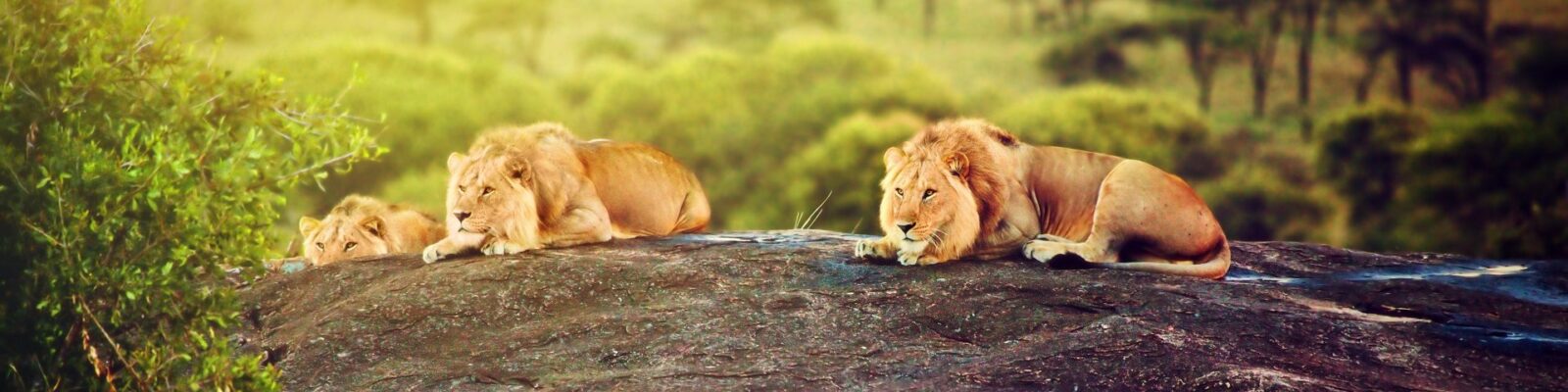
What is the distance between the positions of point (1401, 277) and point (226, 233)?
305 inches

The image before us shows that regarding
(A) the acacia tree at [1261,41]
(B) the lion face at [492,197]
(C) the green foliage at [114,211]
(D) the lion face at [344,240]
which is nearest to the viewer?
(C) the green foliage at [114,211]

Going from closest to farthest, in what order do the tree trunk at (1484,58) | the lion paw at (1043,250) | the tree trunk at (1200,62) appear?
the lion paw at (1043,250) → the tree trunk at (1484,58) → the tree trunk at (1200,62)

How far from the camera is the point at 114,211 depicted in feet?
32.6

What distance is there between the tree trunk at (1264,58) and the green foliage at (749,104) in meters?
8.04

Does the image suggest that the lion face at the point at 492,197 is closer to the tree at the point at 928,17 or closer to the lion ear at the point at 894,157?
the lion ear at the point at 894,157

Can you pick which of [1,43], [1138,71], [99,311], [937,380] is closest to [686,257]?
[937,380]

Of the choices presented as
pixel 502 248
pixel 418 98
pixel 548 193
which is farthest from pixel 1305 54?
pixel 502 248

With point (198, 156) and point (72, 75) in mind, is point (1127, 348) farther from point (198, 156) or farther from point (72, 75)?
point (72, 75)

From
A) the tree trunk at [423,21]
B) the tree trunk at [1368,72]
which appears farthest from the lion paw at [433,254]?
the tree trunk at [423,21]

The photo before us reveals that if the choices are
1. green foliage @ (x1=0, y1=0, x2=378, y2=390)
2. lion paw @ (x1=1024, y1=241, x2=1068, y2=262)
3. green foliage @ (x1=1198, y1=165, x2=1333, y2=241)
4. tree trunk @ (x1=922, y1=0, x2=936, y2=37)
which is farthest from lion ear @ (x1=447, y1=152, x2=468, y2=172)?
tree trunk @ (x1=922, y1=0, x2=936, y2=37)

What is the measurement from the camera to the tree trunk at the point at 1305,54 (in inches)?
1757

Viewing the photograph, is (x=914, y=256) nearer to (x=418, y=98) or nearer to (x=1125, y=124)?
(x=1125, y=124)

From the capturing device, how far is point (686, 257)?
1112 centimetres

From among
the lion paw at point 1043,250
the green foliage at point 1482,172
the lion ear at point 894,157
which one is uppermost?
the lion ear at point 894,157
